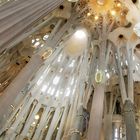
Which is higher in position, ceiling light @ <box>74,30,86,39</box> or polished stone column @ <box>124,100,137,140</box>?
ceiling light @ <box>74,30,86,39</box>

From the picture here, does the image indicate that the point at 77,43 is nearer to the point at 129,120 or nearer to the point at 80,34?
the point at 80,34

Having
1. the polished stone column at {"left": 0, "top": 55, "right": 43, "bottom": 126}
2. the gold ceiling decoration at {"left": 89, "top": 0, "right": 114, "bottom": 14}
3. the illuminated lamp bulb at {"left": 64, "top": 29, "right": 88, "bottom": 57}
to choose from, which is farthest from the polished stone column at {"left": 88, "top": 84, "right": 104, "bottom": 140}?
the illuminated lamp bulb at {"left": 64, "top": 29, "right": 88, "bottom": 57}

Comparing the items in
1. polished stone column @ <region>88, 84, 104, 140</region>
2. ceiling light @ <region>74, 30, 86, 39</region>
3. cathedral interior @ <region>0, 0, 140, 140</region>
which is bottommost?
polished stone column @ <region>88, 84, 104, 140</region>

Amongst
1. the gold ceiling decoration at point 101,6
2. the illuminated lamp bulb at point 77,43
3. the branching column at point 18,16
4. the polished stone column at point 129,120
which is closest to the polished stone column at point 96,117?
the polished stone column at point 129,120

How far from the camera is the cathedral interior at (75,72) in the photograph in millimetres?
12232

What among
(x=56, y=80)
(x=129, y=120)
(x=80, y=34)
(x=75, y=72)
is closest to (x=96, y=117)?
(x=129, y=120)

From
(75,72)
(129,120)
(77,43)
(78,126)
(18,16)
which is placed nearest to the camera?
Result: (18,16)

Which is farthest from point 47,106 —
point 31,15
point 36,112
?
point 31,15

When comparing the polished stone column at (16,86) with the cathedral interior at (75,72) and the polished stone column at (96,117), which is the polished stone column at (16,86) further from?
the polished stone column at (96,117)

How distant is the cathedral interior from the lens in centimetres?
1223

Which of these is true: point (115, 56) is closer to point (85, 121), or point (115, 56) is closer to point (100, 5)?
point (100, 5)

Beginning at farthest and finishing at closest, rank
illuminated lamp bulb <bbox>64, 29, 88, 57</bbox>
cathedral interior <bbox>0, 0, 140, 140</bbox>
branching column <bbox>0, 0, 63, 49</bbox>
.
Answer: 1. illuminated lamp bulb <bbox>64, 29, 88, 57</bbox>
2. cathedral interior <bbox>0, 0, 140, 140</bbox>
3. branching column <bbox>0, 0, 63, 49</bbox>

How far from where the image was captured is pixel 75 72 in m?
19.1

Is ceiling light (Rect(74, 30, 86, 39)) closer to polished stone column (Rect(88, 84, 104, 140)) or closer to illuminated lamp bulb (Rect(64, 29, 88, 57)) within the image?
illuminated lamp bulb (Rect(64, 29, 88, 57))
